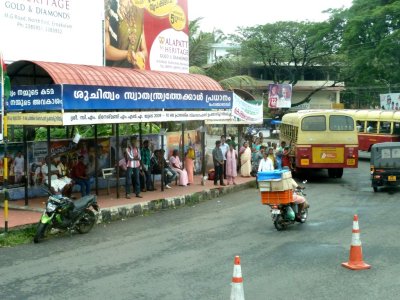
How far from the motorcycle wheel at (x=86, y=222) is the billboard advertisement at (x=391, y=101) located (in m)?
33.8

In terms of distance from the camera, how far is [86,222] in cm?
1189

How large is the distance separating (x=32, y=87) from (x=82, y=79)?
1990 millimetres

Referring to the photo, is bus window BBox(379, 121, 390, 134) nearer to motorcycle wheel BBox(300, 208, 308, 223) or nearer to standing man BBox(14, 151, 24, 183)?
motorcycle wheel BBox(300, 208, 308, 223)

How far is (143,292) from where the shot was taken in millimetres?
7277

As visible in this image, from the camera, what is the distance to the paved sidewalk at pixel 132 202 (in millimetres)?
12922

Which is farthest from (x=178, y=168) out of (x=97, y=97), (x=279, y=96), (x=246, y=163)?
(x=279, y=96)

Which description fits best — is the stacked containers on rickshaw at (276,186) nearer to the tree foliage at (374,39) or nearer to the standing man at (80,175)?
the standing man at (80,175)

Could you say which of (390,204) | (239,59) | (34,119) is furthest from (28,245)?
(239,59)

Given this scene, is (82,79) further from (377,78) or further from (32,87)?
(377,78)

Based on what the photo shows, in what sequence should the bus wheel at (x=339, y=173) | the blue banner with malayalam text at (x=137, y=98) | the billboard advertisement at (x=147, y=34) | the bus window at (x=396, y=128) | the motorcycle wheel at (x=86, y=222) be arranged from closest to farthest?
1. the motorcycle wheel at (x=86, y=222)
2. the blue banner with malayalam text at (x=137, y=98)
3. the billboard advertisement at (x=147, y=34)
4. the bus wheel at (x=339, y=173)
5. the bus window at (x=396, y=128)

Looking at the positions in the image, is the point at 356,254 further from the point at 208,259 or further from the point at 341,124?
the point at 341,124

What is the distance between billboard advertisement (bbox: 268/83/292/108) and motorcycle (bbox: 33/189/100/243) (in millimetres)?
40146

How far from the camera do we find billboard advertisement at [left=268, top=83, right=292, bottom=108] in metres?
50.7

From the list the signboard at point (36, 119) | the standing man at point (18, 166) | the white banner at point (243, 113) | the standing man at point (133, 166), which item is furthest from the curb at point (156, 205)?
the white banner at point (243, 113)
